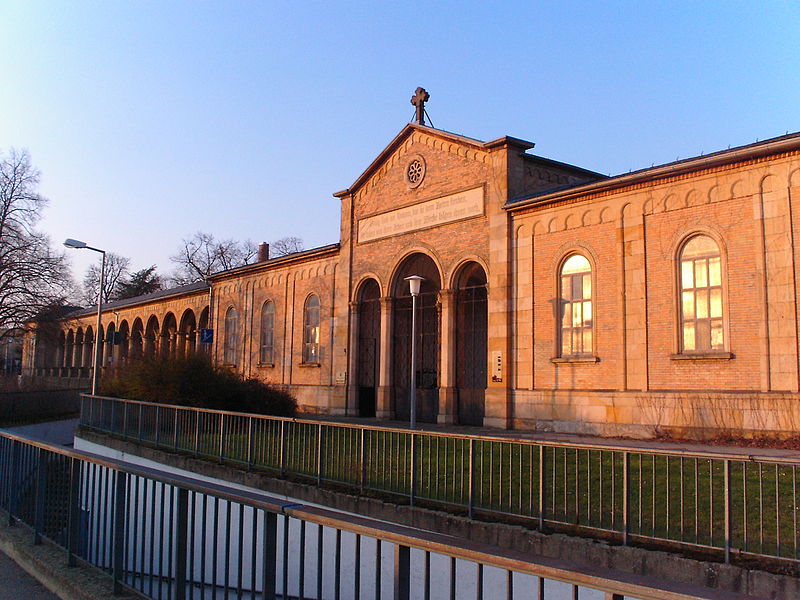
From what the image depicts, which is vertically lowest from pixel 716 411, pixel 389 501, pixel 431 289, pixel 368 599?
pixel 368 599

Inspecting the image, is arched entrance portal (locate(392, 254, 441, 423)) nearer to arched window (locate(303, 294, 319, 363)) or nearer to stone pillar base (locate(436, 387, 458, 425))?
stone pillar base (locate(436, 387, 458, 425))

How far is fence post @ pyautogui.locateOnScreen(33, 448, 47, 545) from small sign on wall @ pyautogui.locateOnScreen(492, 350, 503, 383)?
575 inches

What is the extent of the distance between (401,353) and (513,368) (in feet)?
20.0

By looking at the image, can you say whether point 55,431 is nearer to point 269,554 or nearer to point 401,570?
point 269,554

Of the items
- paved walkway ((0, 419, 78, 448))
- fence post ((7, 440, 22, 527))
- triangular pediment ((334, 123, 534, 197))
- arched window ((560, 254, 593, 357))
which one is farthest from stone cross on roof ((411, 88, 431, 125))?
fence post ((7, 440, 22, 527))

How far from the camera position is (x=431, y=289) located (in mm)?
24406

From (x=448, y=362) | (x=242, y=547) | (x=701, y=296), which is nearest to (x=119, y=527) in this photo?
(x=242, y=547)

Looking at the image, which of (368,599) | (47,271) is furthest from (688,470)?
(47,271)

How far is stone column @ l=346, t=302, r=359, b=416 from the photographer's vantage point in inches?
1040

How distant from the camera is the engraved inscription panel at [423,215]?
22.2m

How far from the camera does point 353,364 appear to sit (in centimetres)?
2681

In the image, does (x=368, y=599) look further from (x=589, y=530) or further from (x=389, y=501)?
(x=589, y=530)

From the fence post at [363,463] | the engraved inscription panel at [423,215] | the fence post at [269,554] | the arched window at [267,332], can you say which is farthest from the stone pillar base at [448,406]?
the fence post at [269,554]

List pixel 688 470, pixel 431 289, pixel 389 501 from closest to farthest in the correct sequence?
pixel 389 501, pixel 688 470, pixel 431 289
